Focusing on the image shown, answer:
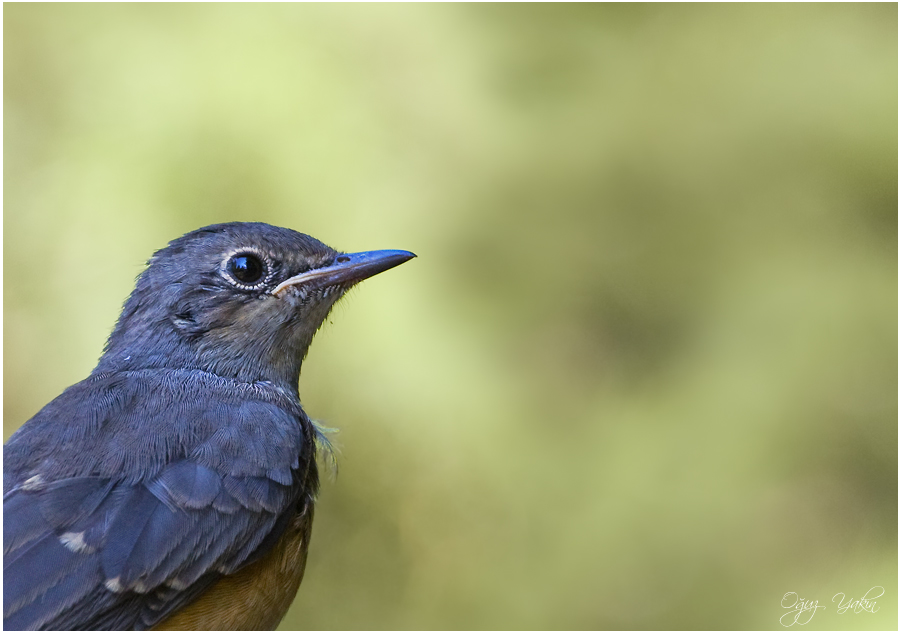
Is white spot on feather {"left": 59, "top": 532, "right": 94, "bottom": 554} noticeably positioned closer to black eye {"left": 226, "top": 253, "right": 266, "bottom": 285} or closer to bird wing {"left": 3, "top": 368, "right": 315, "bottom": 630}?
bird wing {"left": 3, "top": 368, "right": 315, "bottom": 630}

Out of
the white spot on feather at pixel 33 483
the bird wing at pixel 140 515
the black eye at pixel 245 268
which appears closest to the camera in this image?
Result: the bird wing at pixel 140 515

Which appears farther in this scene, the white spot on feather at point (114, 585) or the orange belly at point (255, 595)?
the orange belly at point (255, 595)

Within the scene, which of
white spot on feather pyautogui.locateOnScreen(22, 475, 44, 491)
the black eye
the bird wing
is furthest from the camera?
the black eye

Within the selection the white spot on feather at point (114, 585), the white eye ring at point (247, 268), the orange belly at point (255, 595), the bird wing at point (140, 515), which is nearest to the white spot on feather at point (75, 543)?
the bird wing at point (140, 515)

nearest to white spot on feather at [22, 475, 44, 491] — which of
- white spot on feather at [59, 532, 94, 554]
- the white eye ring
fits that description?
white spot on feather at [59, 532, 94, 554]

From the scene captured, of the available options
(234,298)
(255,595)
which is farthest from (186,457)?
(234,298)

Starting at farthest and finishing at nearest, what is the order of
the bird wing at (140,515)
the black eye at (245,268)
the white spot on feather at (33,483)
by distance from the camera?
the black eye at (245,268) → the white spot on feather at (33,483) → the bird wing at (140,515)

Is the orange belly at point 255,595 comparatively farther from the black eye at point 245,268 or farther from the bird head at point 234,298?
the black eye at point 245,268

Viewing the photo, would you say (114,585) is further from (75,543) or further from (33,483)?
(33,483)
